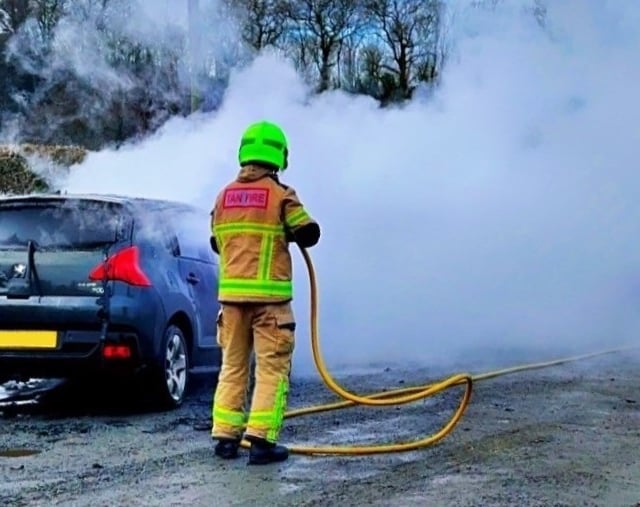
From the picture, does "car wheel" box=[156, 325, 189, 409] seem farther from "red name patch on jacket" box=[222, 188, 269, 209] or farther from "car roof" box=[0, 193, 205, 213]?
"red name patch on jacket" box=[222, 188, 269, 209]

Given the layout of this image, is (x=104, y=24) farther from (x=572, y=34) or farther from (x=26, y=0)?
Result: (x=572, y=34)

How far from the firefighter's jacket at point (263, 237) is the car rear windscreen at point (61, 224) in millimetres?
1715

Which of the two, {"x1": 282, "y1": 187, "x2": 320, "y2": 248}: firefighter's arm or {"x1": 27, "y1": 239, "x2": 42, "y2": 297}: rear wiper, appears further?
{"x1": 27, "y1": 239, "x2": 42, "y2": 297}: rear wiper

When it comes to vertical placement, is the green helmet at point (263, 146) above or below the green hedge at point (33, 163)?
below

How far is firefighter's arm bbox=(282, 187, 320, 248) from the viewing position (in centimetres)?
593

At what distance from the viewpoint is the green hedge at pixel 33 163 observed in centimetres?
1029

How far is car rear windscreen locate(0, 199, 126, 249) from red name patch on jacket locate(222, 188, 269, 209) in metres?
1.66

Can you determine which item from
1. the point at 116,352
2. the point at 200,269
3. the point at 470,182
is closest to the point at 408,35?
the point at 470,182

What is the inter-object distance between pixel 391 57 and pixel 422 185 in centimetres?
155

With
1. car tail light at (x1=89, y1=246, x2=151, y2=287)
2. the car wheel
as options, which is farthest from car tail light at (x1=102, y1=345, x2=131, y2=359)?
car tail light at (x1=89, y1=246, x2=151, y2=287)

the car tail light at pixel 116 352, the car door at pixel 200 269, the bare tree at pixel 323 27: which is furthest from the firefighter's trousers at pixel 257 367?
the bare tree at pixel 323 27

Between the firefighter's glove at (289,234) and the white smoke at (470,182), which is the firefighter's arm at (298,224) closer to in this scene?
the firefighter's glove at (289,234)

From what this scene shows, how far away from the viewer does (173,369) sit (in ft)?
25.5

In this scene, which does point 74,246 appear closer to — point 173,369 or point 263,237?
point 173,369
